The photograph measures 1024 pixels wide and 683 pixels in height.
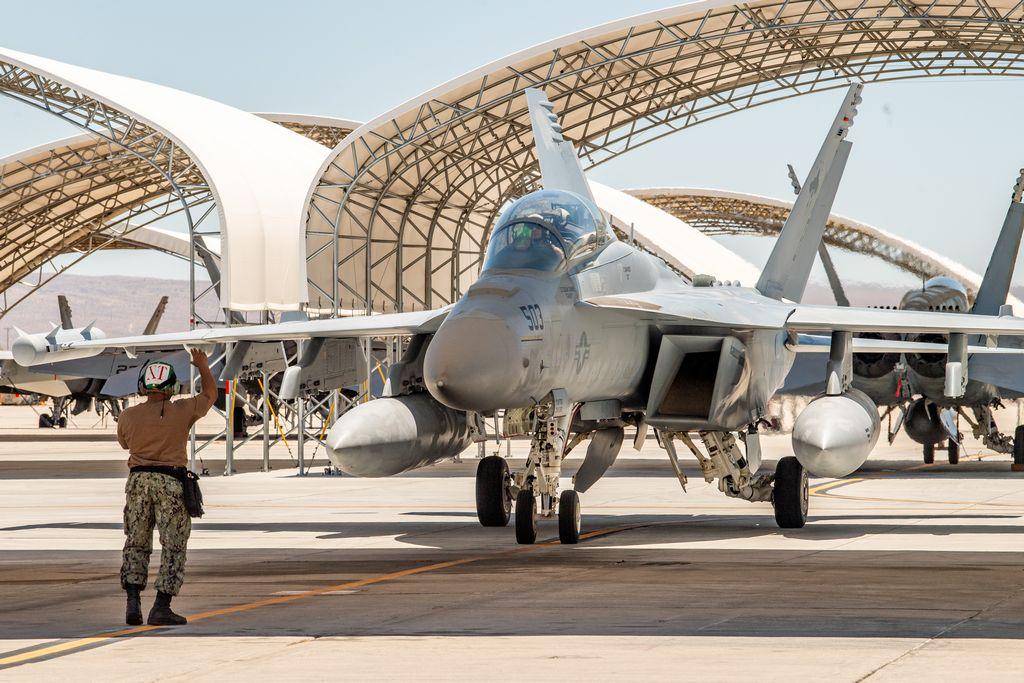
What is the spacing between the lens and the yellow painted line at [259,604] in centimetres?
710

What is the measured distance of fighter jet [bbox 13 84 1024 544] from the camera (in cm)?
1102

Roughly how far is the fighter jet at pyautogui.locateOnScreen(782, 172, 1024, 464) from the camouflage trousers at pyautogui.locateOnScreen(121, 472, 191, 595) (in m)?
18.0

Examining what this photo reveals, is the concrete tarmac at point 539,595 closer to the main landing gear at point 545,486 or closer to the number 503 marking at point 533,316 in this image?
the main landing gear at point 545,486

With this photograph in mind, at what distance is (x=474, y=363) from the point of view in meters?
10.3

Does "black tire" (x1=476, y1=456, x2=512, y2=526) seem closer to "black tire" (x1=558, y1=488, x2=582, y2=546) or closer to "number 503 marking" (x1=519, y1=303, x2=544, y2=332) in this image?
"black tire" (x1=558, y1=488, x2=582, y2=546)

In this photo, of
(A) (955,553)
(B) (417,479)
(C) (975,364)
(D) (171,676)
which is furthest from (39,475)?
(D) (171,676)

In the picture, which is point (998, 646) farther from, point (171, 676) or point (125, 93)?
point (125, 93)

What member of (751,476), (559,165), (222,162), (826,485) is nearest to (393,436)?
(751,476)

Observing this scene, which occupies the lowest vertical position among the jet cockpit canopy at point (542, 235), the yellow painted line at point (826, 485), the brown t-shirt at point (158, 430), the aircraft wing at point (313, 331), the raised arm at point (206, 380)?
the yellow painted line at point (826, 485)

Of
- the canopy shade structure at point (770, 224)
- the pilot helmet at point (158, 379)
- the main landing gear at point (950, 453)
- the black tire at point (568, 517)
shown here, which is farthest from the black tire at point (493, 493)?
the canopy shade structure at point (770, 224)

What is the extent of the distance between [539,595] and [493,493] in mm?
5359

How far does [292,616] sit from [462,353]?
2759 mm

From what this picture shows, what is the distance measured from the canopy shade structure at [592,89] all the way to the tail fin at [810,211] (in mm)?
10599

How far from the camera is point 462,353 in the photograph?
1038 centimetres
